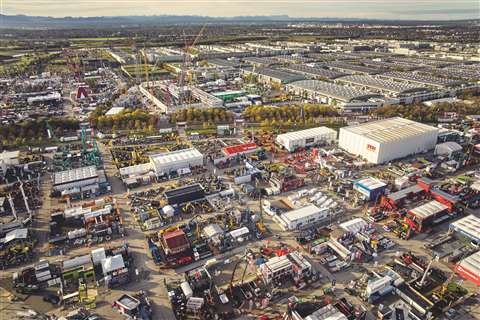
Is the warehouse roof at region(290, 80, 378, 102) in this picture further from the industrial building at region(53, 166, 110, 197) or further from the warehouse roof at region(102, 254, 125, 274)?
the warehouse roof at region(102, 254, 125, 274)

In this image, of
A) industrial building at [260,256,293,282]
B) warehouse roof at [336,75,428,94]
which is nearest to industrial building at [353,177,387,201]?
industrial building at [260,256,293,282]

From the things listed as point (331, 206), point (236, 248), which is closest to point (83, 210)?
point (236, 248)

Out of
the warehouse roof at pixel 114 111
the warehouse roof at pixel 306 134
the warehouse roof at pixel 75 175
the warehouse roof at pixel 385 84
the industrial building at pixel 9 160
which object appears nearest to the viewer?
the warehouse roof at pixel 75 175

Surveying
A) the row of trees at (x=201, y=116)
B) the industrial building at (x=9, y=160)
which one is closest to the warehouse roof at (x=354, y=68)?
the row of trees at (x=201, y=116)

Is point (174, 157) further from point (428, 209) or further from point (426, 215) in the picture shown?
point (428, 209)

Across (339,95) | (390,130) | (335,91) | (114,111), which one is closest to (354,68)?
(335,91)

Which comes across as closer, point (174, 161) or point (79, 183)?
point (79, 183)

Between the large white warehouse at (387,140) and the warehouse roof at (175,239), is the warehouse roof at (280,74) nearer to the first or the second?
the large white warehouse at (387,140)
